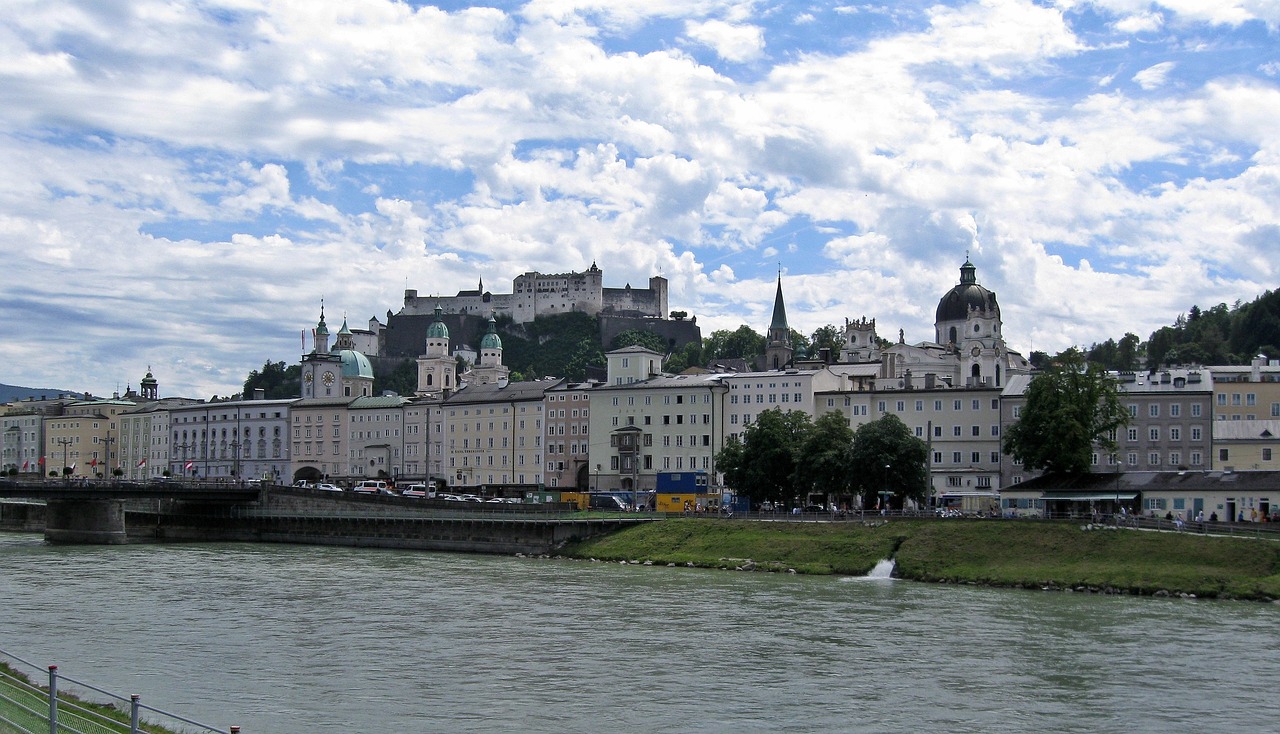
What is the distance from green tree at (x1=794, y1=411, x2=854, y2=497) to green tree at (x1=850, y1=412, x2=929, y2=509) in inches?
28.1

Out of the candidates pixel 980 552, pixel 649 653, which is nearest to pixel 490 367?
pixel 980 552

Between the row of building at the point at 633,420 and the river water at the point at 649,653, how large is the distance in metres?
32.3

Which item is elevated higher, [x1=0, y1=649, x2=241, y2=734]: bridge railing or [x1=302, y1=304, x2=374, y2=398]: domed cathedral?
[x1=302, y1=304, x2=374, y2=398]: domed cathedral

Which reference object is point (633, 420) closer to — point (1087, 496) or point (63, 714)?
point (1087, 496)

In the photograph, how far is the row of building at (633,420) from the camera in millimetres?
84500

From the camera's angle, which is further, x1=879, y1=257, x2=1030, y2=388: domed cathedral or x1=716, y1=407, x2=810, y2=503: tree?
x1=879, y1=257, x2=1030, y2=388: domed cathedral

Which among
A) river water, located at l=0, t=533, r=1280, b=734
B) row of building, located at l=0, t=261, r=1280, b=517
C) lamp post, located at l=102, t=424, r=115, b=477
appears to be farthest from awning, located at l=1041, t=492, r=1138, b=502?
lamp post, located at l=102, t=424, r=115, b=477

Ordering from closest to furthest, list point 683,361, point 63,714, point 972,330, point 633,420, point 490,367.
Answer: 1. point 63,714
2. point 633,420
3. point 972,330
4. point 490,367
5. point 683,361

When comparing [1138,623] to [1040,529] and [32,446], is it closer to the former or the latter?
[1040,529]

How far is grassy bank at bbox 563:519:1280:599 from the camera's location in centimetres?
5166

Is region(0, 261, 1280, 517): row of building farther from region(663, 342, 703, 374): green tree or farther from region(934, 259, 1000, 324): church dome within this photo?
region(663, 342, 703, 374): green tree

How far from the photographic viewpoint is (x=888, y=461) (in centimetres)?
7500

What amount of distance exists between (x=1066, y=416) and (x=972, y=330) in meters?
56.8

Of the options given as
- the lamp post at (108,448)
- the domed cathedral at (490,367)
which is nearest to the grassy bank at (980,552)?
the domed cathedral at (490,367)
